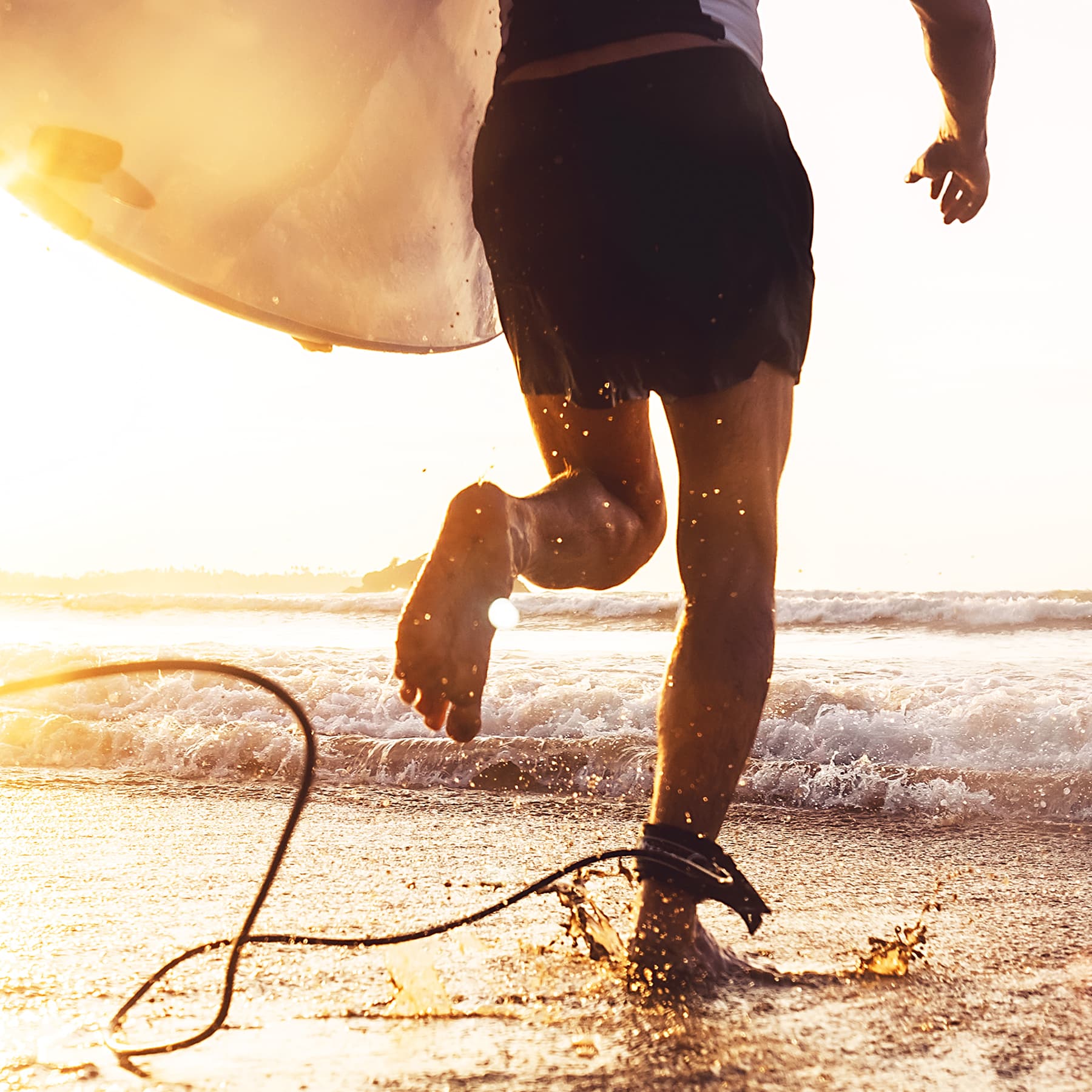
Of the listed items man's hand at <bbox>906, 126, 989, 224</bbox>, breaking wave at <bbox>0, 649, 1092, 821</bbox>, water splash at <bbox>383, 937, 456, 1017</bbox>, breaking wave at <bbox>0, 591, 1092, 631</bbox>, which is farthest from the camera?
breaking wave at <bbox>0, 591, 1092, 631</bbox>

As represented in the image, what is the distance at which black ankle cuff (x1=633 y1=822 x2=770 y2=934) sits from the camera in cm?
115

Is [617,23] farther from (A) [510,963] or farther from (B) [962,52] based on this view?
(A) [510,963]

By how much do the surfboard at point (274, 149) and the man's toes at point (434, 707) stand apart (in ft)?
3.30

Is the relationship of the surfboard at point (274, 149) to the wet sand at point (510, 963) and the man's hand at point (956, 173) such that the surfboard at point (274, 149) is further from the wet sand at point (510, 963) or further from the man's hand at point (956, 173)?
the wet sand at point (510, 963)

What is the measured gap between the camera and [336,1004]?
44.1 inches

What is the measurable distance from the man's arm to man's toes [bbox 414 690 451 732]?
1.19 m

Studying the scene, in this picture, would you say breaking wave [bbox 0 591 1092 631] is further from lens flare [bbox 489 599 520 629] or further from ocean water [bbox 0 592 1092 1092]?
lens flare [bbox 489 599 520 629]

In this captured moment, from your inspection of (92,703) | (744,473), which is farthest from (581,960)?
(92,703)

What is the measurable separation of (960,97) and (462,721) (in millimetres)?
1241

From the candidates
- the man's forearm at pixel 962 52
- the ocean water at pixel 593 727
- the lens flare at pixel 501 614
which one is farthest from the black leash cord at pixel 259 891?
the ocean water at pixel 593 727

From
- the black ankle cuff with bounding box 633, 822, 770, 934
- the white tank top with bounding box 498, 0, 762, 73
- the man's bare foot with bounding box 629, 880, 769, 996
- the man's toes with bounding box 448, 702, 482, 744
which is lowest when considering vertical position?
the man's bare foot with bounding box 629, 880, 769, 996

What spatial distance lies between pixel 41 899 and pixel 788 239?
1.47 metres

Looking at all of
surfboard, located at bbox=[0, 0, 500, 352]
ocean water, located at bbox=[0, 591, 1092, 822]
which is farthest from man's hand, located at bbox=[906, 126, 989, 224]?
ocean water, located at bbox=[0, 591, 1092, 822]

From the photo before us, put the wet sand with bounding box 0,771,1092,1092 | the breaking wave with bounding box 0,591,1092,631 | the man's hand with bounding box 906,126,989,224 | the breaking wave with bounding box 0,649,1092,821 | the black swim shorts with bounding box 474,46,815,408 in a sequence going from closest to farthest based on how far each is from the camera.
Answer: the wet sand with bounding box 0,771,1092,1092 → the black swim shorts with bounding box 474,46,815,408 → the man's hand with bounding box 906,126,989,224 → the breaking wave with bounding box 0,649,1092,821 → the breaking wave with bounding box 0,591,1092,631
